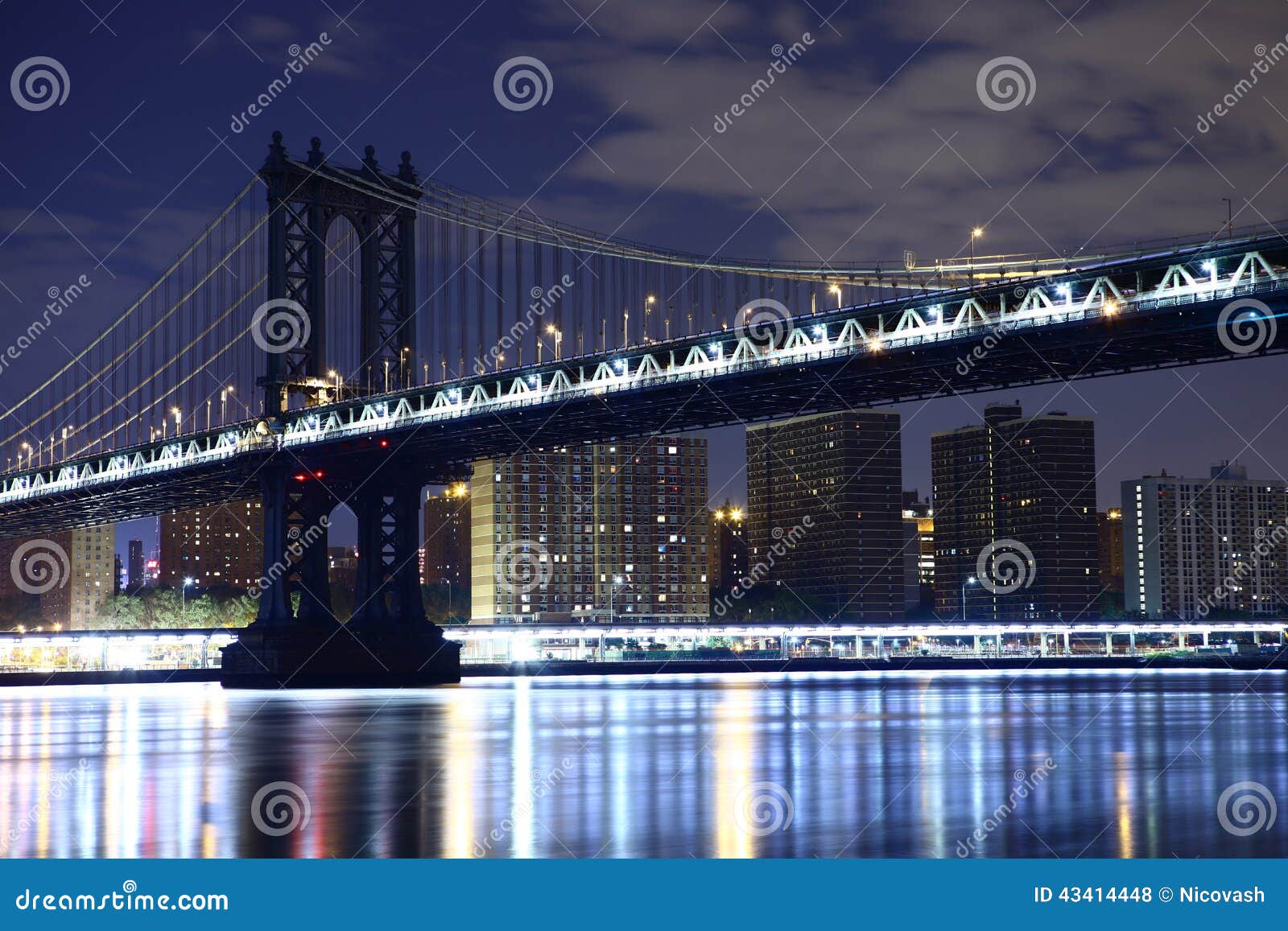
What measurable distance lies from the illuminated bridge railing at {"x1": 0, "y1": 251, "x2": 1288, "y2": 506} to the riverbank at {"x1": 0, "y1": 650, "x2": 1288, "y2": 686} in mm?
14792

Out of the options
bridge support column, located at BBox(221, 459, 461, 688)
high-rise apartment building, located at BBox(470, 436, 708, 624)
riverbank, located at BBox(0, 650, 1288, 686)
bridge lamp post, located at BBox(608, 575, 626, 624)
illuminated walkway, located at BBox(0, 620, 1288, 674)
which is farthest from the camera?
bridge lamp post, located at BBox(608, 575, 626, 624)

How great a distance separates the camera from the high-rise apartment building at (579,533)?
7539 inches

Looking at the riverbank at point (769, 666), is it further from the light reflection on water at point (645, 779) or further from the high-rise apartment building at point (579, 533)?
the high-rise apartment building at point (579, 533)

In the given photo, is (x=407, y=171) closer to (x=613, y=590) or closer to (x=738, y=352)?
(x=738, y=352)

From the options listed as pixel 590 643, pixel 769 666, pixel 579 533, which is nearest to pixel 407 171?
pixel 769 666

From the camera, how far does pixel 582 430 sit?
230 feet

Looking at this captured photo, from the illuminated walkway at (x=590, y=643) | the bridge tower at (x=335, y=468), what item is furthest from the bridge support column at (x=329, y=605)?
the illuminated walkway at (x=590, y=643)

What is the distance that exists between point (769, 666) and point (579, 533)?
255 ft

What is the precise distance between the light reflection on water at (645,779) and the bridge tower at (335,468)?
2402 cm

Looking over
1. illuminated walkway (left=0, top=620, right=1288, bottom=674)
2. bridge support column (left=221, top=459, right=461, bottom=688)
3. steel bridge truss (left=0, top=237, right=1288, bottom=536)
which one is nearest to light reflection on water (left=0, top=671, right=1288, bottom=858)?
steel bridge truss (left=0, top=237, right=1288, bottom=536)

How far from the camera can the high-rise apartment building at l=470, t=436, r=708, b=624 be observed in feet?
628

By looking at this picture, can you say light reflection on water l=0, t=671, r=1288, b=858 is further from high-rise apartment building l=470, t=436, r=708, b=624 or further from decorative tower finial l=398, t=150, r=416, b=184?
high-rise apartment building l=470, t=436, r=708, b=624
